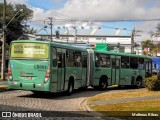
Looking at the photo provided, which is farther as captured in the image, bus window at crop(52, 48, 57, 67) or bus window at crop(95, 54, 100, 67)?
bus window at crop(95, 54, 100, 67)

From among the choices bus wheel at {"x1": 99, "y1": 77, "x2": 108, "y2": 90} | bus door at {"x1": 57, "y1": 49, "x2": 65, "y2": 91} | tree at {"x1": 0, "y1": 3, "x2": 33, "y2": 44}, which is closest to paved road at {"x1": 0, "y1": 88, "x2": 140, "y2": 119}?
bus door at {"x1": 57, "y1": 49, "x2": 65, "y2": 91}

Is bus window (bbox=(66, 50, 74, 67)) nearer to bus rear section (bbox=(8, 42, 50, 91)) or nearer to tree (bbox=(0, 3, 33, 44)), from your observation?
bus rear section (bbox=(8, 42, 50, 91))

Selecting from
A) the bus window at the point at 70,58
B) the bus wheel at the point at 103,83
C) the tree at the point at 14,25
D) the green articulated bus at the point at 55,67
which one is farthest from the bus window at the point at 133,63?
the tree at the point at 14,25

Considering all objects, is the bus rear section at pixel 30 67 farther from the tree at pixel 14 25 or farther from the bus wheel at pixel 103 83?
the tree at pixel 14 25

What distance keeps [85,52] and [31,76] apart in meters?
6.29

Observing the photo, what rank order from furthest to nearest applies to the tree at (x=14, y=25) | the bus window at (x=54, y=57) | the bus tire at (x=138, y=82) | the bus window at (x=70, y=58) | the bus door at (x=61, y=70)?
the tree at (x=14, y=25) < the bus tire at (x=138, y=82) < the bus window at (x=70, y=58) < the bus door at (x=61, y=70) < the bus window at (x=54, y=57)

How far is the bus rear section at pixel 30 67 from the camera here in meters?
19.7

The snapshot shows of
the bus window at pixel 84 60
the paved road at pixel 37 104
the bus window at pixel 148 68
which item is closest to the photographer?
the paved road at pixel 37 104

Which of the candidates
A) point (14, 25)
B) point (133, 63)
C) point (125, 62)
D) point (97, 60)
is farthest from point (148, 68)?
point (14, 25)

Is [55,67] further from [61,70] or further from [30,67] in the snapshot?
[30,67]

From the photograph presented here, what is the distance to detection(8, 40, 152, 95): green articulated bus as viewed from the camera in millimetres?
19719

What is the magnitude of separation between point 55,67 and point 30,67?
4.26ft

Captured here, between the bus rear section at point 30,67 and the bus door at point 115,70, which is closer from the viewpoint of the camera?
the bus rear section at point 30,67

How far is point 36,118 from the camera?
1236cm
